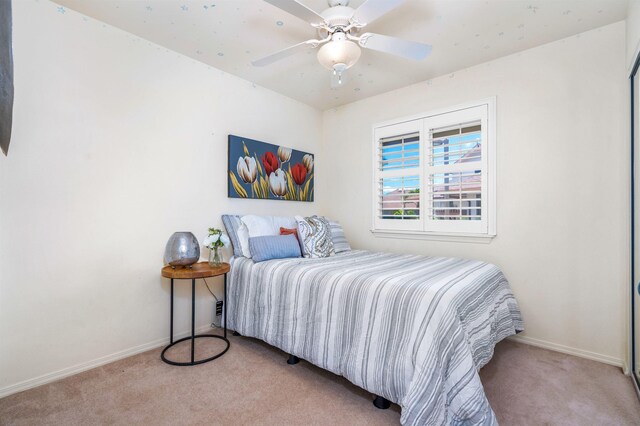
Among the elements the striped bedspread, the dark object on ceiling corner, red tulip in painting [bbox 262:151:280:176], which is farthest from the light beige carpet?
red tulip in painting [bbox 262:151:280:176]

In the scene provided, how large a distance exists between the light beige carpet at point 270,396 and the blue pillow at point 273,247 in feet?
2.53

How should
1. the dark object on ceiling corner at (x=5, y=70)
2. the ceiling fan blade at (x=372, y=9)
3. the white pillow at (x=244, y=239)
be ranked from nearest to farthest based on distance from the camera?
the dark object on ceiling corner at (x=5, y=70) → the ceiling fan blade at (x=372, y=9) → the white pillow at (x=244, y=239)

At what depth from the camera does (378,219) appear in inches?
136

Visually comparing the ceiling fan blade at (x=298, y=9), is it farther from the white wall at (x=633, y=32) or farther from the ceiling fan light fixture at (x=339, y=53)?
the white wall at (x=633, y=32)

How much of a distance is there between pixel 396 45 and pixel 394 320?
1607mm

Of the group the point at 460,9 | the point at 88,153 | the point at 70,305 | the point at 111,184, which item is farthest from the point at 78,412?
the point at 460,9

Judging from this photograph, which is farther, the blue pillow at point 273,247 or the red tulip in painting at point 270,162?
the red tulip in painting at point 270,162

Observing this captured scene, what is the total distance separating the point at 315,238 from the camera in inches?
112

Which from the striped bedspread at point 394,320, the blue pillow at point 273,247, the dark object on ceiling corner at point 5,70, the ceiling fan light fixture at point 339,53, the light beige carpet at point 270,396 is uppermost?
the ceiling fan light fixture at point 339,53

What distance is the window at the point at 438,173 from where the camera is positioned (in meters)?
2.75

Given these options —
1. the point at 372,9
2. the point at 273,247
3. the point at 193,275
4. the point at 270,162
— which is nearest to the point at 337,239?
the point at 273,247

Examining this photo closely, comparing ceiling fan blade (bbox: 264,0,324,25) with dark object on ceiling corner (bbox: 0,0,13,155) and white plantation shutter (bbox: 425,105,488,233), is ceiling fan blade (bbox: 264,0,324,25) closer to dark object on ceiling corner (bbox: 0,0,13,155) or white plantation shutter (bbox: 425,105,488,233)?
dark object on ceiling corner (bbox: 0,0,13,155)

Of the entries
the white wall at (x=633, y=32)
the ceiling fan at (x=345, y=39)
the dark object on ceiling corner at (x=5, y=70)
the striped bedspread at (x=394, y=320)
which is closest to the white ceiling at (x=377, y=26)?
the white wall at (x=633, y=32)

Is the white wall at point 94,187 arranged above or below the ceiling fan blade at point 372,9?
below
